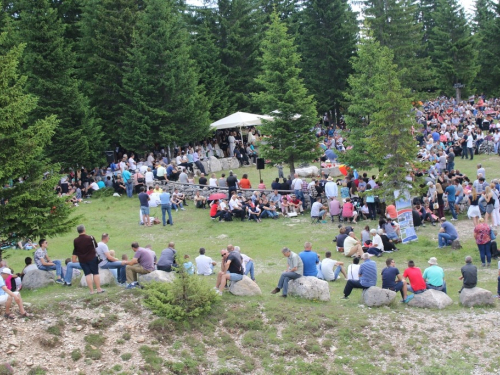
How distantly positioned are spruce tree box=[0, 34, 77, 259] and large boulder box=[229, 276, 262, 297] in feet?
14.4

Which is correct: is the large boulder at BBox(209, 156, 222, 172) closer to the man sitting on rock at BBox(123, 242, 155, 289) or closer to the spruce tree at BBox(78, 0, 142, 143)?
the spruce tree at BBox(78, 0, 142, 143)

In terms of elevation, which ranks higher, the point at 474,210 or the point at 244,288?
the point at 474,210

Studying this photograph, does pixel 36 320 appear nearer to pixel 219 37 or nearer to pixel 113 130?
pixel 113 130

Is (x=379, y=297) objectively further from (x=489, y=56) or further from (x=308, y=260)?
(x=489, y=56)

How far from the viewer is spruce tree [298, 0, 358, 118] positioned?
166 ft

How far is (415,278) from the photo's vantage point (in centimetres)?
1480

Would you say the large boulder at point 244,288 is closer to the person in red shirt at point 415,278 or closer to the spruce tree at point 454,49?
the person in red shirt at point 415,278

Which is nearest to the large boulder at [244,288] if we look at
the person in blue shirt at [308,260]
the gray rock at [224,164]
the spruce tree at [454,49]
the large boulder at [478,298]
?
the person in blue shirt at [308,260]

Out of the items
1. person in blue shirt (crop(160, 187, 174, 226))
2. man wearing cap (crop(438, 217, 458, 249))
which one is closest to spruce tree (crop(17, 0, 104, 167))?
person in blue shirt (crop(160, 187, 174, 226))


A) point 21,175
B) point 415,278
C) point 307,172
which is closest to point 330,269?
point 415,278

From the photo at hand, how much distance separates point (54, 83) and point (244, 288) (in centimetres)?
2155

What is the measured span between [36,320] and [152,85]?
77.8ft

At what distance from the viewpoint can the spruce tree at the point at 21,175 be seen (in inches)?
577

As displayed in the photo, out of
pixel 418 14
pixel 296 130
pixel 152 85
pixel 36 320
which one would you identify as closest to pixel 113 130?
pixel 152 85
